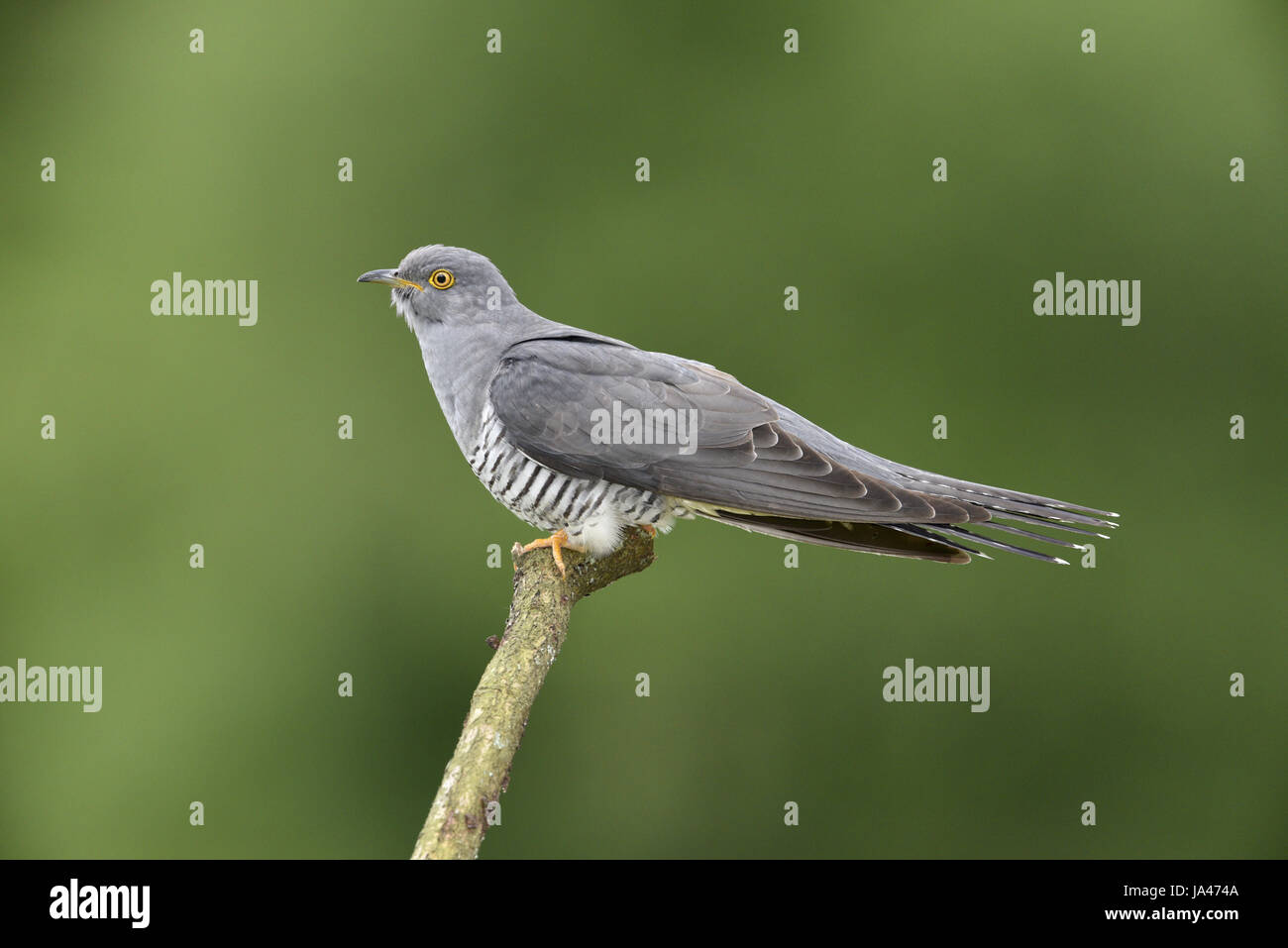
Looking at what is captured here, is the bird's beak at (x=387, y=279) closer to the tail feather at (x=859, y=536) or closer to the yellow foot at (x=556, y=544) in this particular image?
the yellow foot at (x=556, y=544)

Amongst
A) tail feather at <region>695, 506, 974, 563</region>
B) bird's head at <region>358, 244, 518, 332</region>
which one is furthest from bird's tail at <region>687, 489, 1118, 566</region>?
bird's head at <region>358, 244, 518, 332</region>

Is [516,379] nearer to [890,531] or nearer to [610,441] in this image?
[610,441]

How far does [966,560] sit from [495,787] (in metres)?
1.05

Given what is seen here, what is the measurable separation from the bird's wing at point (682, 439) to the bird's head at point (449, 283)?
0.17 meters

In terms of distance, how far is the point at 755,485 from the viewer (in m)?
2.42

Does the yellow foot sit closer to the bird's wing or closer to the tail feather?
the bird's wing

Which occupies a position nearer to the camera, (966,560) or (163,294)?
(966,560)

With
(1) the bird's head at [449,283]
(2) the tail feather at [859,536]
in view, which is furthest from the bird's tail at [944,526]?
(1) the bird's head at [449,283]

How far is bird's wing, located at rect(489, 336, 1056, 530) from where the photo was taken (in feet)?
7.80

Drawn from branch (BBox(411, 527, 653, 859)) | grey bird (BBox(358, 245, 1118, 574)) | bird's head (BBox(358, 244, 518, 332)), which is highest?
bird's head (BBox(358, 244, 518, 332))

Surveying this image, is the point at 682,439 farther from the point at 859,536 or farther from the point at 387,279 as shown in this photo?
the point at 387,279

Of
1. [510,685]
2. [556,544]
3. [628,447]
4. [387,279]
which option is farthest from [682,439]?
[387,279]

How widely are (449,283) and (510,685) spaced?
3.41 feet

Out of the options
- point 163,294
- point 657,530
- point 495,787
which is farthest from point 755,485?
point 163,294
